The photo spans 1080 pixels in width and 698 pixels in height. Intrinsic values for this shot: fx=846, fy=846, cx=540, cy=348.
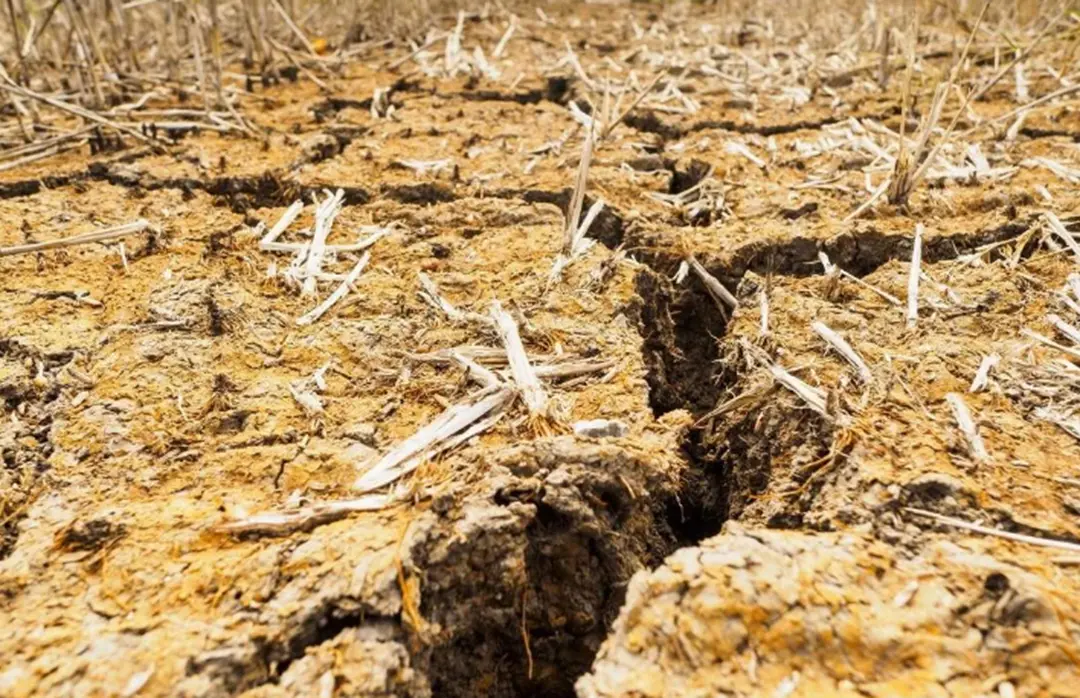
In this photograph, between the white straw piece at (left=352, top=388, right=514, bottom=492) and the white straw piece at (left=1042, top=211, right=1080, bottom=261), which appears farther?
the white straw piece at (left=1042, top=211, right=1080, bottom=261)

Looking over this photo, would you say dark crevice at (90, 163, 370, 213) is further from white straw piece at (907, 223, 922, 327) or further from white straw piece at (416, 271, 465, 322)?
white straw piece at (907, 223, 922, 327)

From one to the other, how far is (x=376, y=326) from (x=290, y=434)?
15.8 inches

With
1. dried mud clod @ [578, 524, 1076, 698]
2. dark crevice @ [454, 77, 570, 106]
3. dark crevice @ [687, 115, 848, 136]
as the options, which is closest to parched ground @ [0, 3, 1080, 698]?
dried mud clod @ [578, 524, 1076, 698]

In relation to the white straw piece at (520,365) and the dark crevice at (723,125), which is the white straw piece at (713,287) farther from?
the dark crevice at (723,125)

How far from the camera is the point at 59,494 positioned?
1514 millimetres

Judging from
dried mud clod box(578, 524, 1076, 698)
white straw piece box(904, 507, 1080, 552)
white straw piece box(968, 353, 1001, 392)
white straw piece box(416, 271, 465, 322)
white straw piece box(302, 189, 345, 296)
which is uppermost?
white straw piece box(302, 189, 345, 296)

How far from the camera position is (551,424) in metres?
1.61

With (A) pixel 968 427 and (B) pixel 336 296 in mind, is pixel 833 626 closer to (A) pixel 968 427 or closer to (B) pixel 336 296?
(A) pixel 968 427

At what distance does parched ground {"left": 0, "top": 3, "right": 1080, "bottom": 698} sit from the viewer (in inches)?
48.4

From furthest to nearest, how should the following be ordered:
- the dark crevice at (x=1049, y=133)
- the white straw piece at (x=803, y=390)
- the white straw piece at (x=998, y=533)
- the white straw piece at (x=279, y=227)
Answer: the dark crevice at (x=1049, y=133)
the white straw piece at (x=279, y=227)
the white straw piece at (x=803, y=390)
the white straw piece at (x=998, y=533)

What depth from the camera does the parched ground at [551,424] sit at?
1.23m

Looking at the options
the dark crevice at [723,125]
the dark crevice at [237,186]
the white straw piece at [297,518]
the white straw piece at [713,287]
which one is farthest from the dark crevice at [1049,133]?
the white straw piece at [297,518]

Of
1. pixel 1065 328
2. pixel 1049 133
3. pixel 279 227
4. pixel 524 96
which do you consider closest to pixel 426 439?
pixel 279 227

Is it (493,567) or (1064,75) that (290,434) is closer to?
(493,567)
